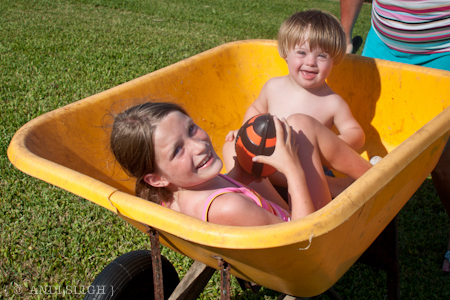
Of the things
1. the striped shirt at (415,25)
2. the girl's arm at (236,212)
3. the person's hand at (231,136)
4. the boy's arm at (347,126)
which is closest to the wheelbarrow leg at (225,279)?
the girl's arm at (236,212)

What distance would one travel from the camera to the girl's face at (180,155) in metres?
1.53

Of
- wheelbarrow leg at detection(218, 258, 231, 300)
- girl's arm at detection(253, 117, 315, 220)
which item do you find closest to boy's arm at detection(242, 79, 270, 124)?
girl's arm at detection(253, 117, 315, 220)

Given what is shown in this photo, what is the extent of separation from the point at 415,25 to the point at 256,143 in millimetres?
1441

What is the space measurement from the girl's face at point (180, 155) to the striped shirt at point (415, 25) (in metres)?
1.72

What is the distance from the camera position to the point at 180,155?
1541 millimetres

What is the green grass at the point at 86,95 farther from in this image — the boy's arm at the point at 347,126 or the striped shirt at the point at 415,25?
the striped shirt at the point at 415,25

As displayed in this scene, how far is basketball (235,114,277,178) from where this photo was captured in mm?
1801

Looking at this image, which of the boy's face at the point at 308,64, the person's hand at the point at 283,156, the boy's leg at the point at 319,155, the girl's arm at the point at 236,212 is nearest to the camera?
the girl's arm at the point at 236,212

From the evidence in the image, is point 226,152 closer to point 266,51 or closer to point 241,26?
point 266,51

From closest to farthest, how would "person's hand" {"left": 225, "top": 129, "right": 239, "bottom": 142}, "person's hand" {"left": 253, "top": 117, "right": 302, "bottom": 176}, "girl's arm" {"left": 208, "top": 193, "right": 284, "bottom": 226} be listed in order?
"girl's arm" {"left": 208, "top": 193, "right": 284, "bottom": 226} → "person's hand" {"left": 253, "top": 117, "right": 302, "bottom": 176} → "person's hand" {"left": 225, "top": 129, "right": 239, "bottom": 142}

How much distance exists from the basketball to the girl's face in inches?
11.9

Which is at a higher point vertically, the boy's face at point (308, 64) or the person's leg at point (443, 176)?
the boy's face at point (308, 64)

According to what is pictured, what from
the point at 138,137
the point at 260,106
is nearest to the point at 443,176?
the point at 260,106

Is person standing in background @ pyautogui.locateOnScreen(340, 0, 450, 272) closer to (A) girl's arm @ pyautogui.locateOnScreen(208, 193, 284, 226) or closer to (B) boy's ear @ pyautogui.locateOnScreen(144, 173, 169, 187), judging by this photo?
(A) girl's arm @ pyautogui.locateOnScreen(208, 193, 284, 226)
